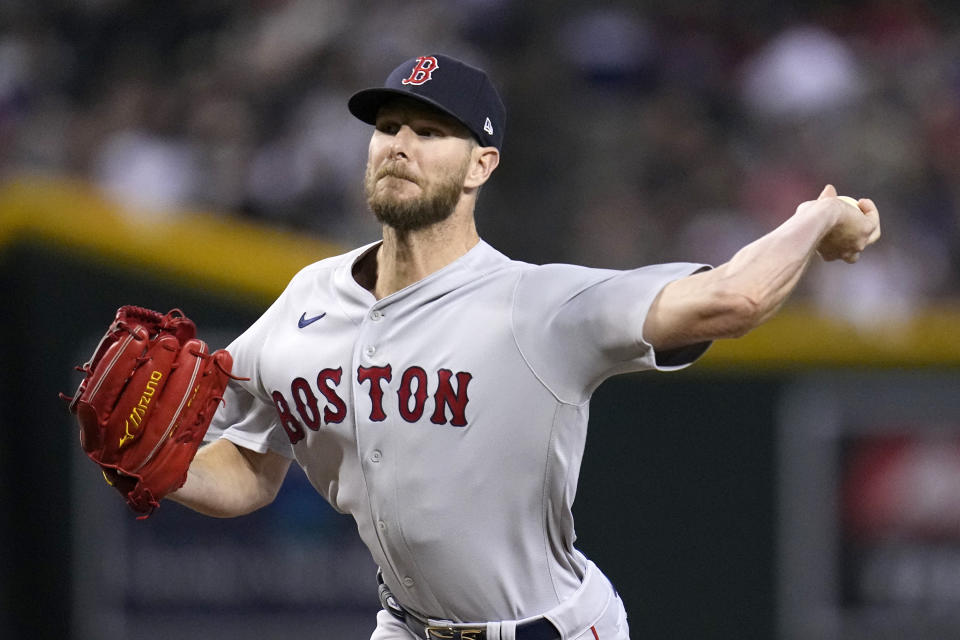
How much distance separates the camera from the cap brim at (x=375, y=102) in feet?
10.3

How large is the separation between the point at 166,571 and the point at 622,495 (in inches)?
81.0

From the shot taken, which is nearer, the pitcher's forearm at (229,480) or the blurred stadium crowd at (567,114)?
the pitcher's forearm at (229,480)

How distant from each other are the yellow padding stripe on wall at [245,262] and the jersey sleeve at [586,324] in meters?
3.66

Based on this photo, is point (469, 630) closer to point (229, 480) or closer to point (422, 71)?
point (229, 480)

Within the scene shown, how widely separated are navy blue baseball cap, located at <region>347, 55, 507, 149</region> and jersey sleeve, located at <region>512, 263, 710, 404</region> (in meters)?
0.34

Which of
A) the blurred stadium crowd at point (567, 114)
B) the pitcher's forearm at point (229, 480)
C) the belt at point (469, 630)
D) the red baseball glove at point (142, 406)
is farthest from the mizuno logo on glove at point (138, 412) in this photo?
the blurred stadium crowd at point (567, 114)

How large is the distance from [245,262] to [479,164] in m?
3.74

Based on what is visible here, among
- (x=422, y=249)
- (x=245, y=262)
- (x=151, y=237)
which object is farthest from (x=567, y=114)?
(x=422, y=249)

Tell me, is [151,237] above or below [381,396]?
above

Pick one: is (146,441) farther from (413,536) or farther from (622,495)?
(622,495)

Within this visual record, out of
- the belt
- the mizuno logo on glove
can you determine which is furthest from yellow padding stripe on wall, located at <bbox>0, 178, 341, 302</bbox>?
the belt

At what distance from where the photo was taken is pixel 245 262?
22.6 ft

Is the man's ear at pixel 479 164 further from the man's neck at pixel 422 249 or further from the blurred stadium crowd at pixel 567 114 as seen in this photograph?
the blurred stadium crowd at pixel 567 114

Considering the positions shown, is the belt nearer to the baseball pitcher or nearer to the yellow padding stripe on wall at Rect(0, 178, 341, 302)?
the baseball pitcher
